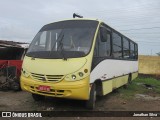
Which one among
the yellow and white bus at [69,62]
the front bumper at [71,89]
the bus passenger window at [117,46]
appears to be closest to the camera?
the front bumper at [71,89]

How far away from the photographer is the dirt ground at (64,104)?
9.59m

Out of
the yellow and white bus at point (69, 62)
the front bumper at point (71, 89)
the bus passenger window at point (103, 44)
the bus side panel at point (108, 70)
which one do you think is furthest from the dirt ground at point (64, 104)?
the bus passenger window at point (103, 44)

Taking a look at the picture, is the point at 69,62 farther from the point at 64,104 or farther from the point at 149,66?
the point at 149,66

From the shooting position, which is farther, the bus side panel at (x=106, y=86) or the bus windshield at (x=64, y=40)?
the bus side panel at (x=106, y=86)

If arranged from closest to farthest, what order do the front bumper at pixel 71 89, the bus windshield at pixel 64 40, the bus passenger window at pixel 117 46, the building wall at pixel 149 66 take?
1. the front bumper at pixel 71 89
2. the bus windshield at pixel 64 40
3. the bus passenger window at pixel 117 46
4. the building wall at pixel 149 66

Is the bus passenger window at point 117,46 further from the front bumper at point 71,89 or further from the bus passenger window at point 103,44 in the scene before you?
the front bumper at point 71,89

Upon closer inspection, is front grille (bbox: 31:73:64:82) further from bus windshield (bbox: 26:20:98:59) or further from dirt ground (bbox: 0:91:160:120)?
dirt ground (bbox: 0:91:160:120)

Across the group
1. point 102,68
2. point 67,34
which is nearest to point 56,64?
point 67,34

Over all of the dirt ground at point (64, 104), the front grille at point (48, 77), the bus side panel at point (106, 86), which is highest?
the front grille at point (48, 77)

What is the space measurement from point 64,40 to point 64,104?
7.05 ft

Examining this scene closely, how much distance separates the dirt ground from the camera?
9.59 metres

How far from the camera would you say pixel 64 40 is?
965 centimetres

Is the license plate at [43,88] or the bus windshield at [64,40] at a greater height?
the bus windshield at [64,40]

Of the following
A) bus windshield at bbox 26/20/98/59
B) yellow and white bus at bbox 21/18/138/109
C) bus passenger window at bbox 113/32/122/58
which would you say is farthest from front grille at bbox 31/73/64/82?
bus passenger window at bbox 113/32/122/58
